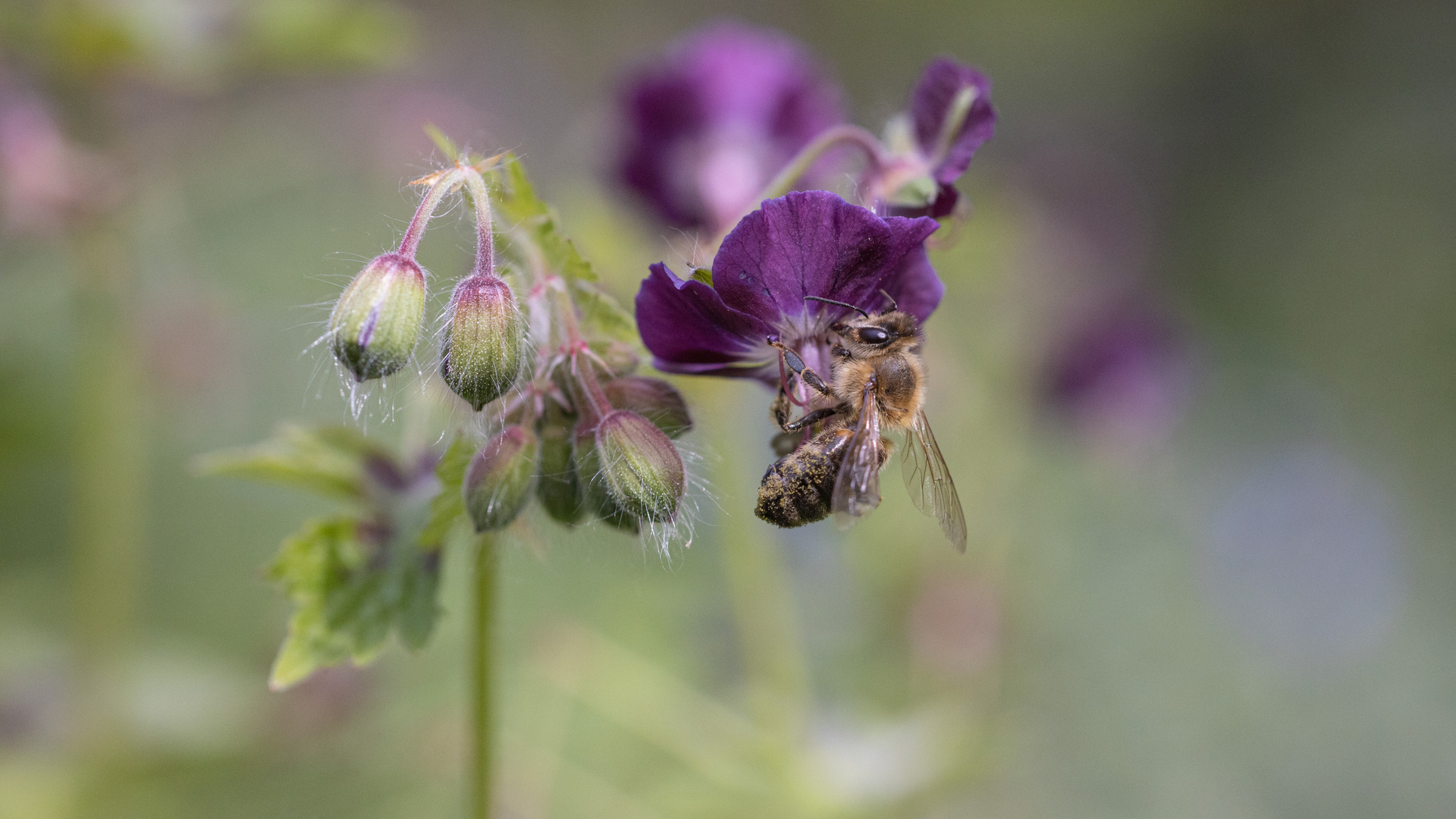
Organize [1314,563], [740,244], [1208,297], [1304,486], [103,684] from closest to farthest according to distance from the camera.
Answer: [740,244], [103,684], [1314,563], [1304,486], [1208,297]

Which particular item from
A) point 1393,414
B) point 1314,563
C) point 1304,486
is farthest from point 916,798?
point 1393,414

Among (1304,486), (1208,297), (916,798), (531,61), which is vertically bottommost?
(916,798)

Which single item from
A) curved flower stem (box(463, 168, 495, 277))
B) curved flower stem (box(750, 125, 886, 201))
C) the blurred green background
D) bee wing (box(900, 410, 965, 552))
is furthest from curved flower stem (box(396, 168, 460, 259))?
bee wing (box(900, 410, 965, 552))

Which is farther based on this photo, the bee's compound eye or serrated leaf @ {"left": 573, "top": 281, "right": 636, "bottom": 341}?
the bee's compound eye

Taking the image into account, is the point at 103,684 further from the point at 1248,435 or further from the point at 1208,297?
the point at 1208,297

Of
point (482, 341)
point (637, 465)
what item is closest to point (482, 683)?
point (637, 465)

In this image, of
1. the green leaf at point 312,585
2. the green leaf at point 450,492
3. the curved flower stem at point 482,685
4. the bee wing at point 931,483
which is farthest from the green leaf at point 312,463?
the bee wing at point 931,483

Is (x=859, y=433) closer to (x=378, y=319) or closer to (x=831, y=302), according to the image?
(x=831, y=302)

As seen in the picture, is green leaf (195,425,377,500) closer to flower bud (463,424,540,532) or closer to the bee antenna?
flower bud (463,424,540,532)
